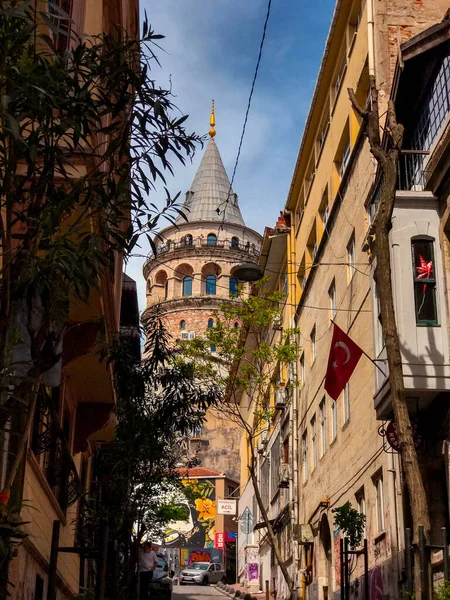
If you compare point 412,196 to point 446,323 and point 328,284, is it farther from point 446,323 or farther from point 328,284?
point 328,284

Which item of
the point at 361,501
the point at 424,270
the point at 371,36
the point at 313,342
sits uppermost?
the point at 371,36

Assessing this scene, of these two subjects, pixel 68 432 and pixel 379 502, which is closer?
pixel 68 432

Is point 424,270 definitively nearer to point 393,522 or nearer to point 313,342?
point 393,522

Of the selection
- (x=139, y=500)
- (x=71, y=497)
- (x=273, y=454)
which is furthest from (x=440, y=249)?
(x=273, y=454)

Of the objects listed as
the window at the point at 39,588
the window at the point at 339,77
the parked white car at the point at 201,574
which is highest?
the window at the point at 339,77

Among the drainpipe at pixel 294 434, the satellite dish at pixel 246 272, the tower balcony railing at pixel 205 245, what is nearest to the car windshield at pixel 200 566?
the drainpipe at pixel 294 434

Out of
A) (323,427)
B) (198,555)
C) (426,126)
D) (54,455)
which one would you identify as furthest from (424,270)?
(198,555)

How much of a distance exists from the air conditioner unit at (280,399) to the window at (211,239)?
5335cm

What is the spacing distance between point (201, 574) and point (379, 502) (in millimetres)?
35169

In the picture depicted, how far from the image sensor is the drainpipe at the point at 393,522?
16.1 meters

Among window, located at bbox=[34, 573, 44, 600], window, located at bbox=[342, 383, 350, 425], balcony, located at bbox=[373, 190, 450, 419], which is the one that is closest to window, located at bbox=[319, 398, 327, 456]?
window, located at bbox=[342, 383, 350, 425]

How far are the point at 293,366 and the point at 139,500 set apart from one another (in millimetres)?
10260

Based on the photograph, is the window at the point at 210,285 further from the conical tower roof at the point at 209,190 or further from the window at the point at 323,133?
the window at the point at 323,133

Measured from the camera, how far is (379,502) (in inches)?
709
